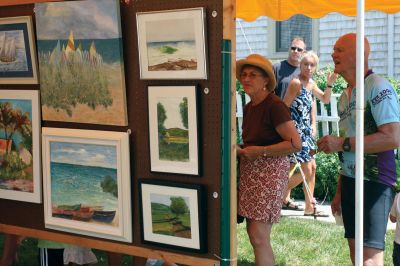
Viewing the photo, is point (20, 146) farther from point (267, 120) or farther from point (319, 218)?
point (319, 218)

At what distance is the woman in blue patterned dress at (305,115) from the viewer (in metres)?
6.43

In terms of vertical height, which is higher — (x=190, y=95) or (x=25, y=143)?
(x=190, y=95)

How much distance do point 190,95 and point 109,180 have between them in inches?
26.9

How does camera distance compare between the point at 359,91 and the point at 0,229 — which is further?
the point at 0,229

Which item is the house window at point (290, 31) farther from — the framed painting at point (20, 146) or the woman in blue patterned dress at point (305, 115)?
the framed painting at point (20, 146)

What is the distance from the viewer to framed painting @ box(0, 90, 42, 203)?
140 inches

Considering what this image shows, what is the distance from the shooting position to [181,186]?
3.00 metres

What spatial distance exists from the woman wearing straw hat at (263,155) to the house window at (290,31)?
7454 mm

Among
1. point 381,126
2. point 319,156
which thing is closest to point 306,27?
point 319,156

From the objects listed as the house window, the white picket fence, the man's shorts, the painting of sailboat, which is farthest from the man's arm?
the house window

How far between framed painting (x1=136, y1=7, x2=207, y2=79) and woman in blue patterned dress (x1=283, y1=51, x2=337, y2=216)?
3.46 m

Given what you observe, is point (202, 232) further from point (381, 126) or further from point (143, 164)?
point (381, 126)

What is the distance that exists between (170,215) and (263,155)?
91 cm

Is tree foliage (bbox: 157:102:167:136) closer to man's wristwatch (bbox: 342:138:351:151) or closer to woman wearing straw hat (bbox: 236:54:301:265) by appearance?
woman wearing straw hat (bbox: 236:54:301:265)
